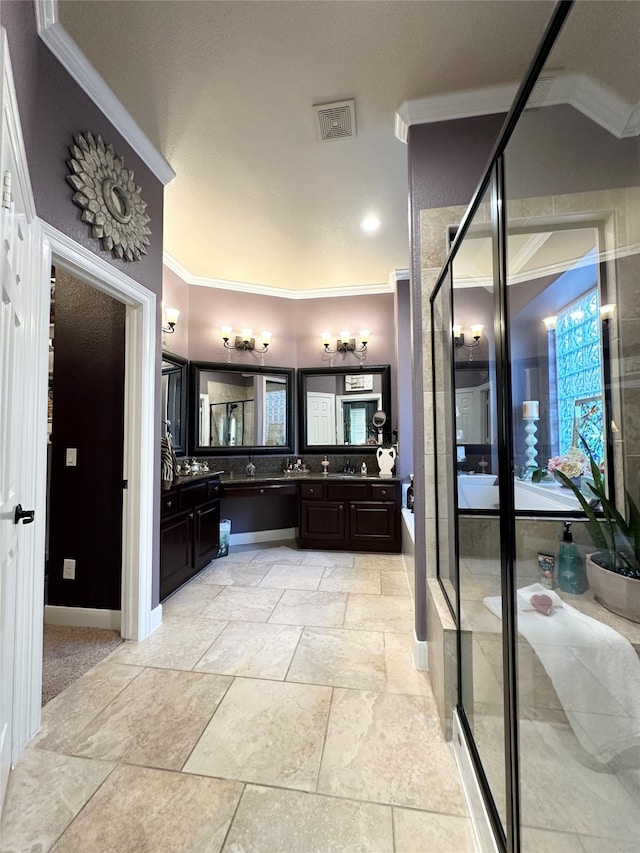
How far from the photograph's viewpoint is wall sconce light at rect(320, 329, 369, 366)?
14.7 ft

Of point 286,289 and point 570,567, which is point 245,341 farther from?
point 570,567

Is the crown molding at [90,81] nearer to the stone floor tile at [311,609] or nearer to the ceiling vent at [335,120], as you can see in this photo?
the ceiling vent at [335,120]

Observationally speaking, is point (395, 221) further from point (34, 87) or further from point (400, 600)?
point (400, 600)

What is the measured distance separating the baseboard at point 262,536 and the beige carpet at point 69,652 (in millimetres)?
1921

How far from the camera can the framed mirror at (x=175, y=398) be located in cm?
359

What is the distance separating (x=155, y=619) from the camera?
232 cm

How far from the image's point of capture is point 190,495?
9.82 ft

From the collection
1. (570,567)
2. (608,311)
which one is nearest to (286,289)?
(608,311)

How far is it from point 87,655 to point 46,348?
170 cm

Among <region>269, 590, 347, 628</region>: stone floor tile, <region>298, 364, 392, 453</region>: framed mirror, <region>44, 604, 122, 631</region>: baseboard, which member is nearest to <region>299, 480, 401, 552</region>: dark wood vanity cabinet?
<region>298, 364, 392, 453</region>: framed mirror

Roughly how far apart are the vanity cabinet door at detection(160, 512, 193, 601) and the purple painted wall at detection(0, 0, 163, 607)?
1781 millimetres

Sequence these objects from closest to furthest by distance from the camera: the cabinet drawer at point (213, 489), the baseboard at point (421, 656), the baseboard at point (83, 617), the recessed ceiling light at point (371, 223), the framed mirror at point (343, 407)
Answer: the baseboard at point (421, 656) → the baseboard at point (83, 617) → the recessed ceiling light at point (371, 223) → the cabinet drawer at point (213, 489) → the framed mirror at point (343, 407)

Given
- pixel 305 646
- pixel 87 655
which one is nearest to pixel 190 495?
pixel 87 655

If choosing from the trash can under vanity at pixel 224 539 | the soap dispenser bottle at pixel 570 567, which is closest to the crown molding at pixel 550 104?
the soap dispenser bottle at pixel 570 567
